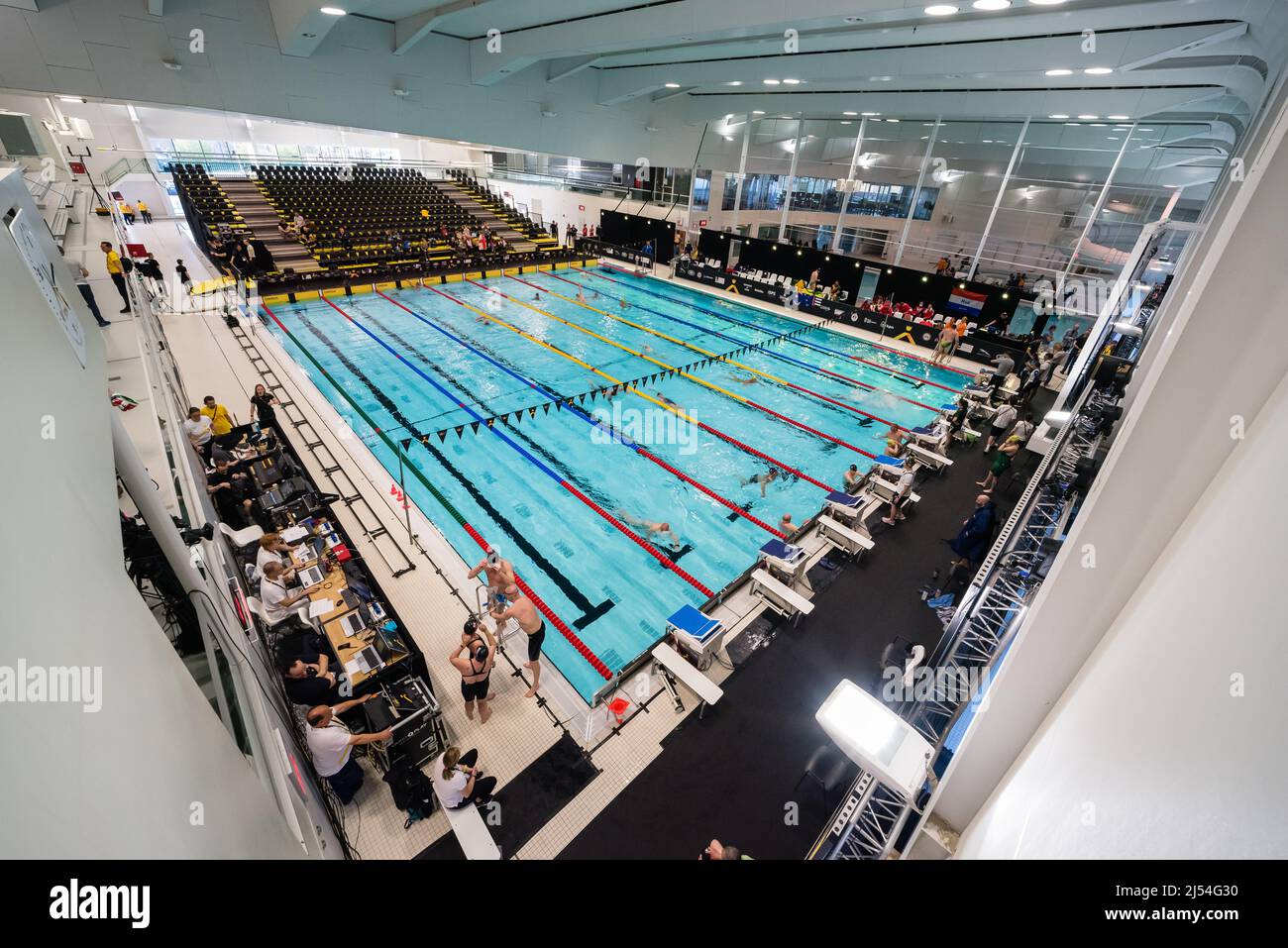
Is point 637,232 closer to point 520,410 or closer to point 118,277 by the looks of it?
point 520,410

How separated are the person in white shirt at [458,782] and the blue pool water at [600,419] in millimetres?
1489

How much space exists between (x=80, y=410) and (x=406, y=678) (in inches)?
119

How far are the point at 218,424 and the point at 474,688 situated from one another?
5.39 meters

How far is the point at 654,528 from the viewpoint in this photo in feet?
23.1

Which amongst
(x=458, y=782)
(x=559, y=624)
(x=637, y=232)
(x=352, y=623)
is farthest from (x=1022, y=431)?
(x=637, y=232)

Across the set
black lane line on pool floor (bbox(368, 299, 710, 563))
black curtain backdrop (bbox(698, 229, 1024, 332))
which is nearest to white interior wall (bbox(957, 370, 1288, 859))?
black lane line on pool floor (bbox(368, 299, 710, 563))

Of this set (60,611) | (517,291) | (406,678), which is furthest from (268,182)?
(60,611)

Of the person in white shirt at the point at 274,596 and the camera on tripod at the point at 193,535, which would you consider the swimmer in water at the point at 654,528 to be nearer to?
the person in white shirt at the point at 274,596

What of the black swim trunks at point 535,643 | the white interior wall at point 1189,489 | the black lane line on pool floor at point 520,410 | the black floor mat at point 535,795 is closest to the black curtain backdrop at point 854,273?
the black lane line on pool floor at point 520,410

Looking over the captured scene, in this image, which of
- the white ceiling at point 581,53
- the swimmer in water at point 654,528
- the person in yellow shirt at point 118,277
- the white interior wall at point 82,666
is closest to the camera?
the white interior wall at point 82,666

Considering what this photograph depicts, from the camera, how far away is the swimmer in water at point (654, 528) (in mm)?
6988

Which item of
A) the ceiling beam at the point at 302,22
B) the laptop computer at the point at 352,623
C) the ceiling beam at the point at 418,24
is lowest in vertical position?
the laptop computer at the point at 352,623

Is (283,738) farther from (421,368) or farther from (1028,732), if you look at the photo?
(421,368)

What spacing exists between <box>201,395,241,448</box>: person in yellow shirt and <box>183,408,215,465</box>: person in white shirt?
159mm
